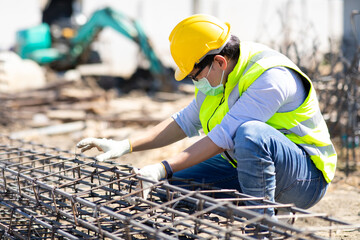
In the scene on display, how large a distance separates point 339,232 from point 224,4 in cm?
1643

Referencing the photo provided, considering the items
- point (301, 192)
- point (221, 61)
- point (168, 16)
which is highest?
point (168, 16)

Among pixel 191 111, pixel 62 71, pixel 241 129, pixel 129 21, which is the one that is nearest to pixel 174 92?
pixel 129 21

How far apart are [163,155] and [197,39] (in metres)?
2.80

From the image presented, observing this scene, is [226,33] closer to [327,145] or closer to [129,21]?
[327,145]

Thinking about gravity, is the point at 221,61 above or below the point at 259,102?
above

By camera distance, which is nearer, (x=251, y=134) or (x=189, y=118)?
(x=251, y=134)

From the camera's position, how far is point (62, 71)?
45.9 ft

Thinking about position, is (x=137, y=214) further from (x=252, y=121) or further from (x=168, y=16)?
(x=168, y=16)

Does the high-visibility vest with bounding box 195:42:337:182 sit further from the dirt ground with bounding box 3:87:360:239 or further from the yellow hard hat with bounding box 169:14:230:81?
the dirt ground with bounding box 3:87:360:239

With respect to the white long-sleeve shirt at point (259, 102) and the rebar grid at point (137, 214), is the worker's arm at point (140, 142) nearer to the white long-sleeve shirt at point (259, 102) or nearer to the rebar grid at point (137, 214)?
the rebar grid at point (137, 214)

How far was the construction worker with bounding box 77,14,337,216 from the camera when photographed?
8.39 ft

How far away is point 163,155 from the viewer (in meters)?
5.39

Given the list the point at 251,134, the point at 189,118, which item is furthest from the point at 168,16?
Result: the point at 251,134

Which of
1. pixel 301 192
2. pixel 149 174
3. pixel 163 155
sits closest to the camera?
pixel 149 174
